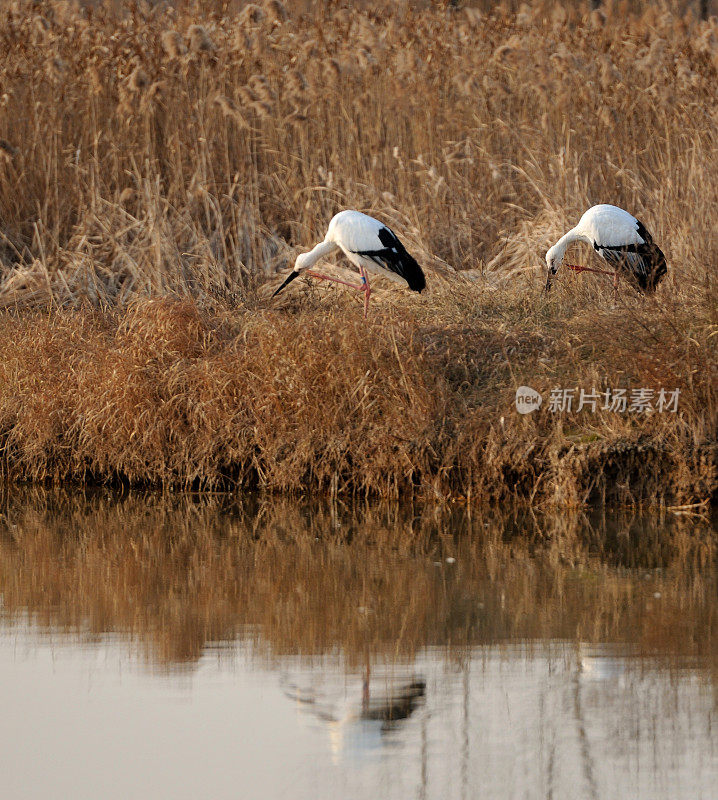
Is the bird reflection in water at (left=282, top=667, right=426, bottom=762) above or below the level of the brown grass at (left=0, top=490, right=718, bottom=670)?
below

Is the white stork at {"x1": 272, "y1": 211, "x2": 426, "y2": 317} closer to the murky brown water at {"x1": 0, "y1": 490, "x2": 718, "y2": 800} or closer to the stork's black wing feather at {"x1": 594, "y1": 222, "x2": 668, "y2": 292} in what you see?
the stork's black wing feather at {"x1": 594, "y1": 222, "x2": 668, "y2": 292}

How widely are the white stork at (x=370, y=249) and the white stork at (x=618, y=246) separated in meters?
0.90

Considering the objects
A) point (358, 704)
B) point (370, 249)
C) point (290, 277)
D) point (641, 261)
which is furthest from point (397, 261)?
point (358, 704)

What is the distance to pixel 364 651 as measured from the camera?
459cm

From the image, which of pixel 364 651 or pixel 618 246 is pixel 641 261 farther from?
pixel 364 651

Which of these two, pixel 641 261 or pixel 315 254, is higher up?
pixel 315 254

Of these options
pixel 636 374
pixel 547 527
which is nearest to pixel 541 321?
pixel 636 374

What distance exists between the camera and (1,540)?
653cm

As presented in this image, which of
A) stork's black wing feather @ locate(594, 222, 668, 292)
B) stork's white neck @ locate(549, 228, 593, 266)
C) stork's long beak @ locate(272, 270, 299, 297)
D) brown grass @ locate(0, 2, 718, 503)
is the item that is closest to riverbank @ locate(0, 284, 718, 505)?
brown grass @ locate(0, 2, 718, 503)

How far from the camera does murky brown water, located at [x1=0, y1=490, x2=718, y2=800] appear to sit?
353cm

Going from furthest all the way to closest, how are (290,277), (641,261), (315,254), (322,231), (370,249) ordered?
(322,231) → (290,277) → (315,254) → (370,249) → (641,261)

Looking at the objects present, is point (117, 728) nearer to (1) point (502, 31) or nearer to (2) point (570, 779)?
(2) point (570, 779)

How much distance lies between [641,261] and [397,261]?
153 cm

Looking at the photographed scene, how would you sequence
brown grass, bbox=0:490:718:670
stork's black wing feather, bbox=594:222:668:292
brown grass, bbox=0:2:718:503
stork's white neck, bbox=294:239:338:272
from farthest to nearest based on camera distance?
stork's white neck, bbox=294:239:338:272 < stork's black wing feather, bbox=594:222:668:292 < brown grass, bbox=0:2:718:503 < brown grass, bbox=0:490:718:670
